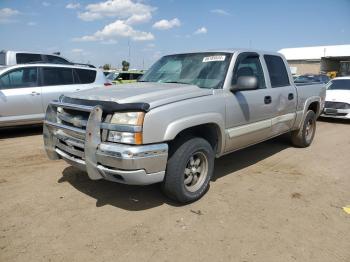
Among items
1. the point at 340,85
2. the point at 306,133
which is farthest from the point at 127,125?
the point at 340,85

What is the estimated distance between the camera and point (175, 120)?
3.47 metres

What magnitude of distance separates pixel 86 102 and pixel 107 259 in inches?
66.2

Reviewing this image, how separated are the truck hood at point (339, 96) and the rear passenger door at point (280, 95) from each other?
5.31m

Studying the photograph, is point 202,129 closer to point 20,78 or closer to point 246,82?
point 246,82

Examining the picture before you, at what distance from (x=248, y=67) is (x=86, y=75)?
5.29 metres

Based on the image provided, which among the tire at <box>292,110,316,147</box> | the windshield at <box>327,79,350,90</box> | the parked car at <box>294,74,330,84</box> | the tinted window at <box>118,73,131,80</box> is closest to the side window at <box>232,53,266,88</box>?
the parked car at <box>294,74,330,84</box>

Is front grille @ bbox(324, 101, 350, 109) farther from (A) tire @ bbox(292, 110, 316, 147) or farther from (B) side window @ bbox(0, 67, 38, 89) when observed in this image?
(B) side window @ bbox(0, 67, 38, 89)

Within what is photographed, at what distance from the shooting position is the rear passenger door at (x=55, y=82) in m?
7.78

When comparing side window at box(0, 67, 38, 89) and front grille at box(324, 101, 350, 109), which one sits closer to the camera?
side window at box(0, 67, 38, 89)

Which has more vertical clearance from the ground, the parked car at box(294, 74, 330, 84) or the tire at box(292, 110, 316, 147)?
the parked car at box(294, 74, 330, 84)

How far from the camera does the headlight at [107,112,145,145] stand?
126 inches

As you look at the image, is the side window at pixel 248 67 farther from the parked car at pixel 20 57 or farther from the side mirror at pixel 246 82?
the parked car at pixel 20 57

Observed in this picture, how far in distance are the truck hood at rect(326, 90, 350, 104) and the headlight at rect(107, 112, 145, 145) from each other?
29.4 feet

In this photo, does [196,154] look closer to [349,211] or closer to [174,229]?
[174,229]
